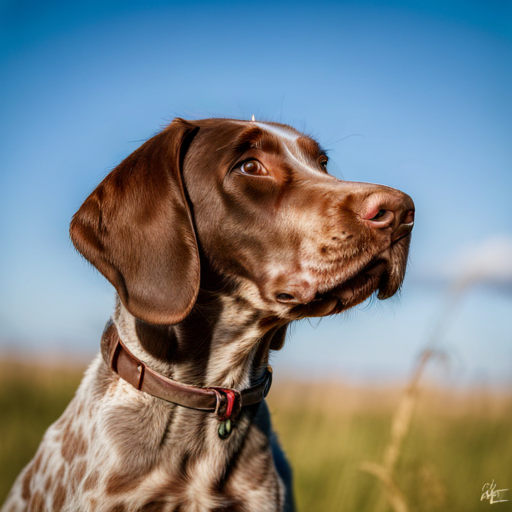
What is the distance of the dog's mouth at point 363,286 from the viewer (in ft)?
7.63

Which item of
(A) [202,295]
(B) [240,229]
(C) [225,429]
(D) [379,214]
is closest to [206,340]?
(A) [202,295]

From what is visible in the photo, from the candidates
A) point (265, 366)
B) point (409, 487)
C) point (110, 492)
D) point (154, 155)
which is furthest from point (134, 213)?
point (409, 487)

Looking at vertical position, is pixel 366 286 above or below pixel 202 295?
above

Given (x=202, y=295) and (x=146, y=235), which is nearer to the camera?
(x=146, y=235)

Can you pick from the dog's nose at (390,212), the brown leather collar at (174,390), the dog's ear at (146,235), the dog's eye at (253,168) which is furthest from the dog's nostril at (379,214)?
the brown leather collar at (174,390)

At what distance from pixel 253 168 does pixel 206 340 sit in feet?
2.69

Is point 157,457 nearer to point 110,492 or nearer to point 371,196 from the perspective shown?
point 110,492

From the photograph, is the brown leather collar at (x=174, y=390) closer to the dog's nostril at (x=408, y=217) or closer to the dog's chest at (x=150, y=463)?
the dog's chest at (x=150, y=463)

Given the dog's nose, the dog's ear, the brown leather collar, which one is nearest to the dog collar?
the brown leather collar

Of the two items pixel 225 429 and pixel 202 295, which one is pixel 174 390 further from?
pixel 202 295

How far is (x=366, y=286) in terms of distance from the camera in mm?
2420

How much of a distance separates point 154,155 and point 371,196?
104 centimetres

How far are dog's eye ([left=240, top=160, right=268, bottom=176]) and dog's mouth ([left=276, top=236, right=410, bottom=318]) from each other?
0.61 metres

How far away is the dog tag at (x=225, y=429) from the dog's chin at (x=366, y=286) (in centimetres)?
56
